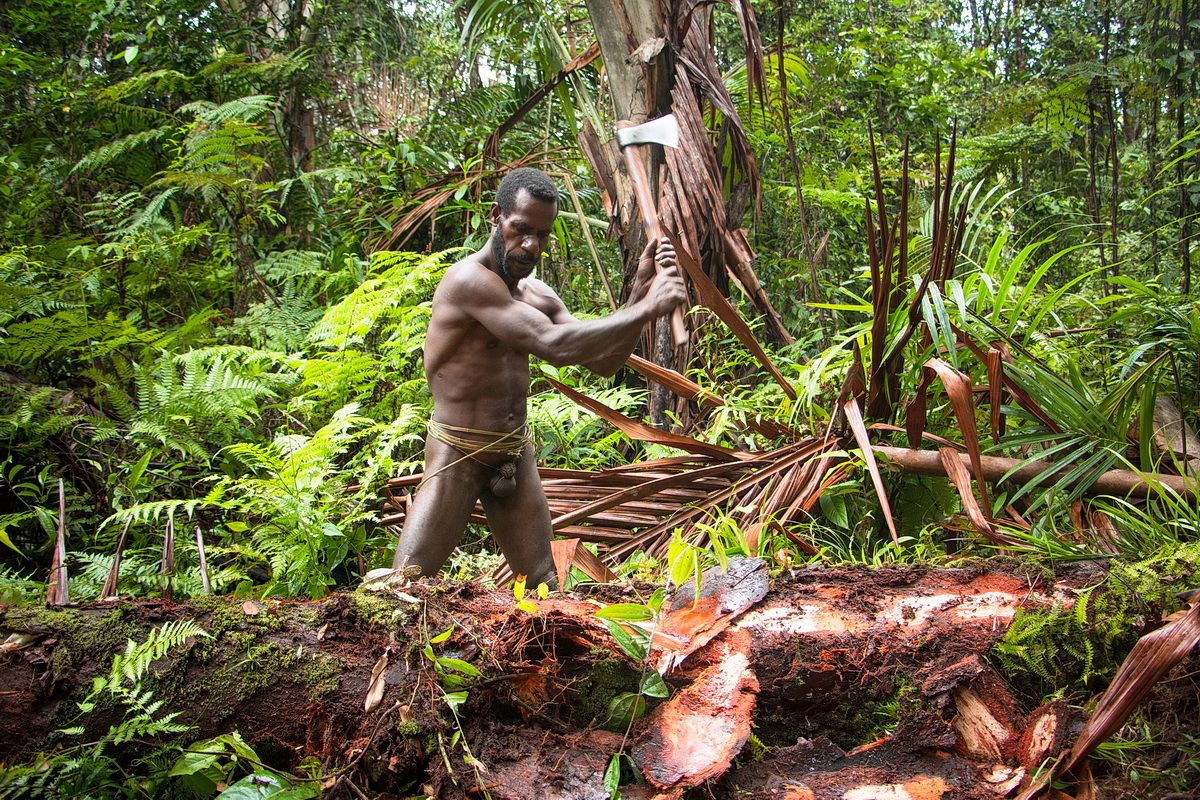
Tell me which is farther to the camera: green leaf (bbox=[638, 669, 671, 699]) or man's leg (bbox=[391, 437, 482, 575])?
man's leg (bbox=[391, 437, 482, 575])

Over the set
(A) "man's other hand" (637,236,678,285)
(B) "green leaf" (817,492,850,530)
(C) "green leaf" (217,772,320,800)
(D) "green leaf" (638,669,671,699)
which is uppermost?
(A) "man's other hand" (637,236,678,285)

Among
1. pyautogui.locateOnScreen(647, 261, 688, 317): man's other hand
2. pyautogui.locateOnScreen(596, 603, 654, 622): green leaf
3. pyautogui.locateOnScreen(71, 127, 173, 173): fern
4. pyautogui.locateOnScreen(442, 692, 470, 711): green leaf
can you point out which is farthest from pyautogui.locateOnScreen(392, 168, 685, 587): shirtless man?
pyautogui.locateOnScreen(71, 127, 173, 173): fern

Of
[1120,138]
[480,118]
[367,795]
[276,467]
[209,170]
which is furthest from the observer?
[1120,138]

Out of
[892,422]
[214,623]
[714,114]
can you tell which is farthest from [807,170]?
[214,623]

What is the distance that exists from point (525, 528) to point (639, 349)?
8.18ft

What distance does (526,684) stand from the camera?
2111 mm

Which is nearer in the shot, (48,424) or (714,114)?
(48,424)

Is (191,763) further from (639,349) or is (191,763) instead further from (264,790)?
(639,349)

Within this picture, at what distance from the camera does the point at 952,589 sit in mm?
2379

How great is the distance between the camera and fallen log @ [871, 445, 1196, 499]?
10.5 feet

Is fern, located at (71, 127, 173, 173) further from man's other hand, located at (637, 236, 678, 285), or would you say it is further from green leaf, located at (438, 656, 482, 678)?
green leaf, located at (438, 656, 482, 678)

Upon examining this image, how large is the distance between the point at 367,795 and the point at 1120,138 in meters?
11.0

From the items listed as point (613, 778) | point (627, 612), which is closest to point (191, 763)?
point (613, 778)

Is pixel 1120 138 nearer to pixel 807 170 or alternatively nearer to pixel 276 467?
pixel 807 170
